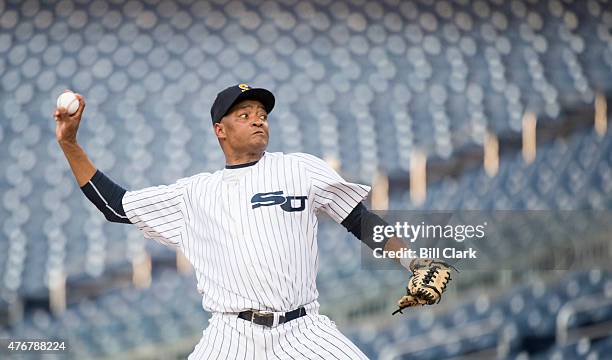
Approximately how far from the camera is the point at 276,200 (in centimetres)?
287

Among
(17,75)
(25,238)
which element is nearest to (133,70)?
(17,75)

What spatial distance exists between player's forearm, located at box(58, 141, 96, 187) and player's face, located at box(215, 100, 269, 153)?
406 mm

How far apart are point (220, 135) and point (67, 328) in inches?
74.9

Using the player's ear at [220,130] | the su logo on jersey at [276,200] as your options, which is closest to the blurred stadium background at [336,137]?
the player's ear at [220,130]

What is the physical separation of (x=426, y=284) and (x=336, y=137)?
195 centimetres

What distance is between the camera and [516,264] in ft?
14.9

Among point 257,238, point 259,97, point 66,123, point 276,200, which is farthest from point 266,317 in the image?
point 66,123

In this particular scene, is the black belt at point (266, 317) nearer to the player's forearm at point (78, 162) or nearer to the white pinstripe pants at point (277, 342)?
the white pinstripe pants at point (277, 342)

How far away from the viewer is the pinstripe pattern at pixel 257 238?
280 cm

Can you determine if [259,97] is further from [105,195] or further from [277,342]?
[277,342]

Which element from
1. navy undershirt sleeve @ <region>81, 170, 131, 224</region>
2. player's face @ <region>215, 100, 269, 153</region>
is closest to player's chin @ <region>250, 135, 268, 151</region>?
player's face @ <region>215, 100, 269, 153</region>

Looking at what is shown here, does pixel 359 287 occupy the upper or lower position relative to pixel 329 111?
lower

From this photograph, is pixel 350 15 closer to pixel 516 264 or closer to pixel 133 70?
pixel 133 70

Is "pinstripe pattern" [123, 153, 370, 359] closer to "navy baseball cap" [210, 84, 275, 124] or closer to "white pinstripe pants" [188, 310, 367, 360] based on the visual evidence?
"white pinstripe pants" [188, 310, 367, 360]
